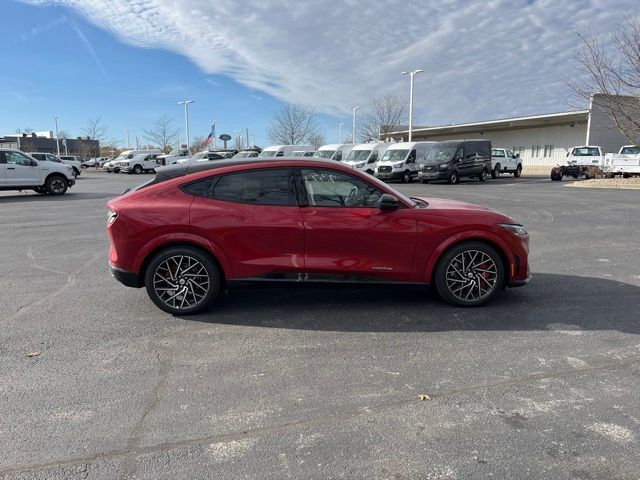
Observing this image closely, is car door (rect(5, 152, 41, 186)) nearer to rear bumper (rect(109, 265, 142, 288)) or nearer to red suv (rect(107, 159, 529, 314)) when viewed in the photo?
red suv (rect(107, 159, 529, 314))

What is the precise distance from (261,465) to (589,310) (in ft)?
13.4

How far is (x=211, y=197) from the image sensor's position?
15.9 ft

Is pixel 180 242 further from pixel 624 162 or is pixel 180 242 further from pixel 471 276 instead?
pixel 624 162

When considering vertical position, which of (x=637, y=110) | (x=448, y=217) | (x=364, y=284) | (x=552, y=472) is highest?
(x=637, y=110)

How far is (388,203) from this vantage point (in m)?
4.80

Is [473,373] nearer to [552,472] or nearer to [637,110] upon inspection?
[552,472]

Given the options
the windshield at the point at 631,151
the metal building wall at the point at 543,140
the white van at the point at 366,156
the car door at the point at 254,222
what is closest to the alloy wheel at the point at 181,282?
the car door at the point at 254,222

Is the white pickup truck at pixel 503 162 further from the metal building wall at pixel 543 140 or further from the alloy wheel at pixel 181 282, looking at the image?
the alloy wheel at pixel 181 282

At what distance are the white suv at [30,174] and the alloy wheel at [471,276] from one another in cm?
1762

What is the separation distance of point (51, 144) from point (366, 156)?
8577 centimetres

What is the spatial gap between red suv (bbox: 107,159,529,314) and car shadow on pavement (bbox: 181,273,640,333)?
0.25 meters

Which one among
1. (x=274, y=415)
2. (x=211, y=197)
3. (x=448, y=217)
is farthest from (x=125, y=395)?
(x=448, y=217)

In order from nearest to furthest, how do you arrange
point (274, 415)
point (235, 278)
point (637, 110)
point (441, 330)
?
point (274, 415) < point (441, 330) < point (235, 278) < point (637, 110)

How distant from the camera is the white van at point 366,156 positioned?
97.5 ft
